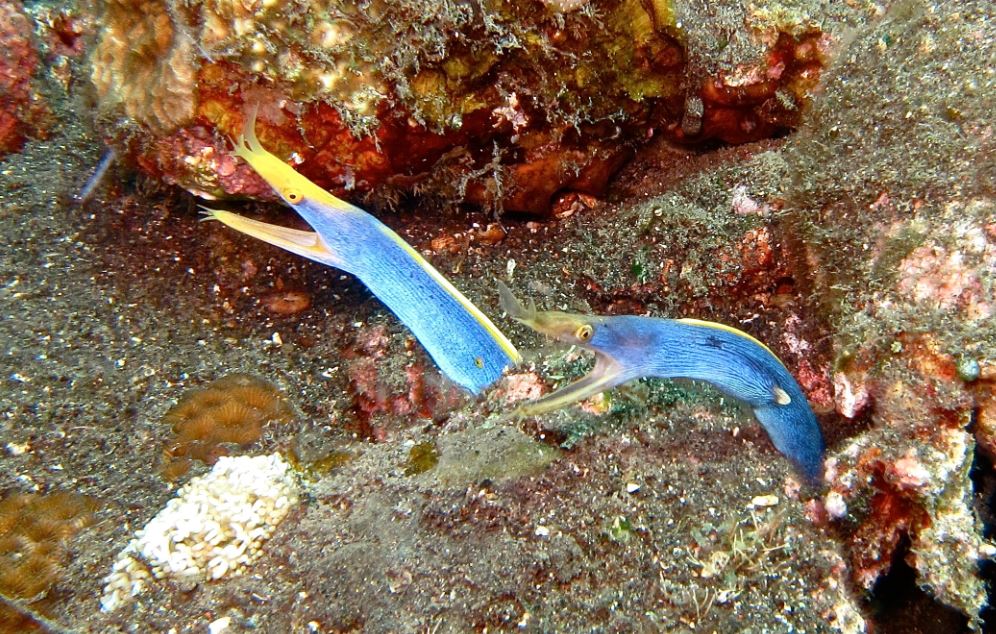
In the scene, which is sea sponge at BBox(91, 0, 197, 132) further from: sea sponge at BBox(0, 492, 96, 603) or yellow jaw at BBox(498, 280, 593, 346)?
yellow jaw at BBox(498, 280, 593, 346)

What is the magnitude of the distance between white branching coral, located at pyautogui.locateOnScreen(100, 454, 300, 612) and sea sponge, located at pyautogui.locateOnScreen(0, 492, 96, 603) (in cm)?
26

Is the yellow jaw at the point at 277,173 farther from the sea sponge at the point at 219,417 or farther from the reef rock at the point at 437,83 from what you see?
the sea sponge at the point at 219,417

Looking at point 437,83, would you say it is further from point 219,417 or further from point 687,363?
point 219,417

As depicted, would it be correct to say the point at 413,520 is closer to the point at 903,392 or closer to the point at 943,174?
the point at 903,392

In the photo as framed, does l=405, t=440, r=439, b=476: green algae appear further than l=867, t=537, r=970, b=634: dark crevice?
Yes

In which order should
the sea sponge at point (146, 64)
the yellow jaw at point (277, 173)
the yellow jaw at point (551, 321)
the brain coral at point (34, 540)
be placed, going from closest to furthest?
the yellow jaw at point (551, 321), the brain coral at point (34, 540), the yellow jaw at point (277, 173), the sea sponge at point (146, 64)

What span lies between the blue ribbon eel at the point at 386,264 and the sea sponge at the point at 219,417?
3.15 ft

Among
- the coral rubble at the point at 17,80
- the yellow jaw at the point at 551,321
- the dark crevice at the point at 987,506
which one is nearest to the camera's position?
the yellow jaw at the point at 551,321

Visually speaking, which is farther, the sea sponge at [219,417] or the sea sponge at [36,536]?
the sea sponge at [219,417]

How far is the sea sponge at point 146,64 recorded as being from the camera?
254cm

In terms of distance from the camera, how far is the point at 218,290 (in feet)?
10.6

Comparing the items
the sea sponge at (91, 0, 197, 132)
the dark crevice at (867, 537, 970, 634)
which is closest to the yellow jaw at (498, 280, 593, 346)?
the dark crevice at (867, 537, 970, 634)

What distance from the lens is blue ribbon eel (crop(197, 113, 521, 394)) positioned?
222cm

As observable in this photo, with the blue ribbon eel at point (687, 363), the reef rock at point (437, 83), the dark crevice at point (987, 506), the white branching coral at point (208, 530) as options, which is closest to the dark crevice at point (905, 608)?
the dark crevice at point (987, 506)
